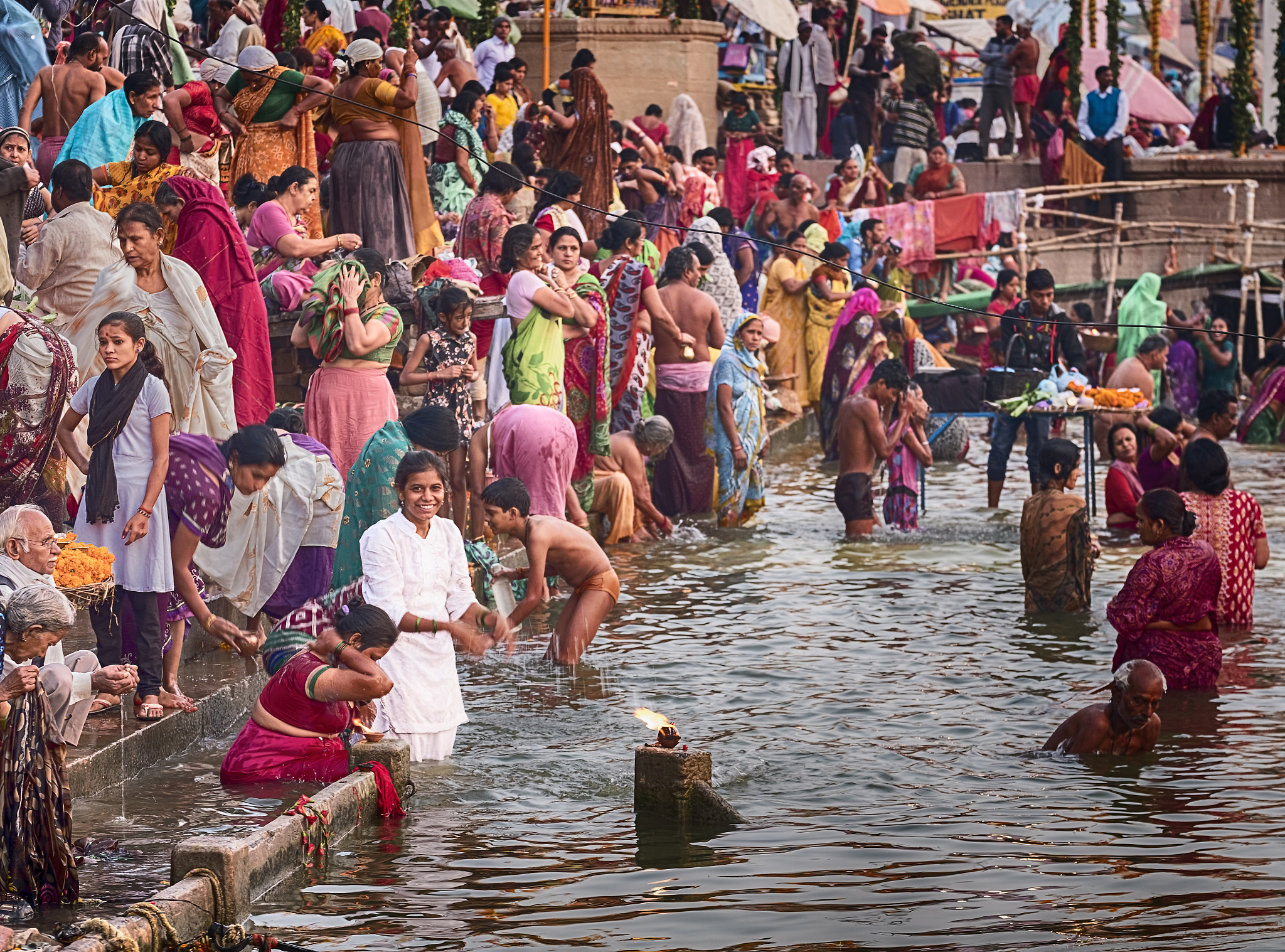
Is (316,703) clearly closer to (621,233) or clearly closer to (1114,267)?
(621,233)

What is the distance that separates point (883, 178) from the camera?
22.8m

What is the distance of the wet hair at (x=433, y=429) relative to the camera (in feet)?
27.9

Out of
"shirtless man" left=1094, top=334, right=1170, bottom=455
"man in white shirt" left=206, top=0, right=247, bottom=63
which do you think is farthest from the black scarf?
"shirtless man" left=1094, top=334, right=1170, bottom=455

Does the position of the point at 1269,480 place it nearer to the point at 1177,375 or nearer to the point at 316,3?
the point at 1177,375

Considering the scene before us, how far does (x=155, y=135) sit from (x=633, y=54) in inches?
533

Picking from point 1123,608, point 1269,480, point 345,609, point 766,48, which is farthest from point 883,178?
point 345,609

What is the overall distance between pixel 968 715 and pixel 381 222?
5643 mm

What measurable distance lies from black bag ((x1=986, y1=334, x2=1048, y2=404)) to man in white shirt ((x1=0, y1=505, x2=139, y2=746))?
832 cm

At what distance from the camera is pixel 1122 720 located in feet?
25.6

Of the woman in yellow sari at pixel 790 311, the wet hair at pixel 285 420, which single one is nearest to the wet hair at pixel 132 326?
the wet hair at pixel 285 420

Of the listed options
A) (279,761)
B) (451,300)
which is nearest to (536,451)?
(451,300)

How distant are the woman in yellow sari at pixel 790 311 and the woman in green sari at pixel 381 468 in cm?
938

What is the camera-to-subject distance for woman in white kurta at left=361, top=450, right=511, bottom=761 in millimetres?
7332

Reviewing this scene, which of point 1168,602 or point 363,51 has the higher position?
point 363,51
